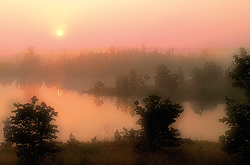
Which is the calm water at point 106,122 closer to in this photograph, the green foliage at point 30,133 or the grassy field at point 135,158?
the green foliage at point 30,133

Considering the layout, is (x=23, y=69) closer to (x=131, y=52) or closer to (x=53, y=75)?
(x=53, y=75)

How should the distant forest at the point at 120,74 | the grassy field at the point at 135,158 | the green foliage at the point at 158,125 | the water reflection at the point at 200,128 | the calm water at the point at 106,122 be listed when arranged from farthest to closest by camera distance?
the distant forest at the point at 120,74, the water reflection at the point at 200,128, the calm water at the point at 106,122, the green foliage at the point at 158,125, the grassy field at the point at 135,158

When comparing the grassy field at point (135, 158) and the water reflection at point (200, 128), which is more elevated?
the water reflection at point (200, 128)

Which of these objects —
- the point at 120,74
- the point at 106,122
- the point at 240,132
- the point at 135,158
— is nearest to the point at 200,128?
the point at 106,122

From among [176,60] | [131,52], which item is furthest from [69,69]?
[176,60]

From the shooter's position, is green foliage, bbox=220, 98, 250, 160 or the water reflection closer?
green foliage, bbox=220, 98, 250, 160

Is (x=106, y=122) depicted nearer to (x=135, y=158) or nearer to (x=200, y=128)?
(x=200, y=128)

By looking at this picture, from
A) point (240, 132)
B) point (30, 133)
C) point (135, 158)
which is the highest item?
point (30, 133)

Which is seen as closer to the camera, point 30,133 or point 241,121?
point 30,133

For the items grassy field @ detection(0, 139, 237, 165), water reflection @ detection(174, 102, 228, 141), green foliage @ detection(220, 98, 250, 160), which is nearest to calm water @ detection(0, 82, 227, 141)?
water reflection @ detection(174, 102, 228, 141)

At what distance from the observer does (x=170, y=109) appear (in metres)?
10.4

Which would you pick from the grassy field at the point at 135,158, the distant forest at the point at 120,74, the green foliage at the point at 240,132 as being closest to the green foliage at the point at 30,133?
the grassy field at the point at 135,158

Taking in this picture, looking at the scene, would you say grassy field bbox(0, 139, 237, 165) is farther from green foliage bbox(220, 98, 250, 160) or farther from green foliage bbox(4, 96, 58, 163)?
green foliage bbox(220, 98, 250, 160)

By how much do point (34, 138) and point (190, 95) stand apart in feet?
210
